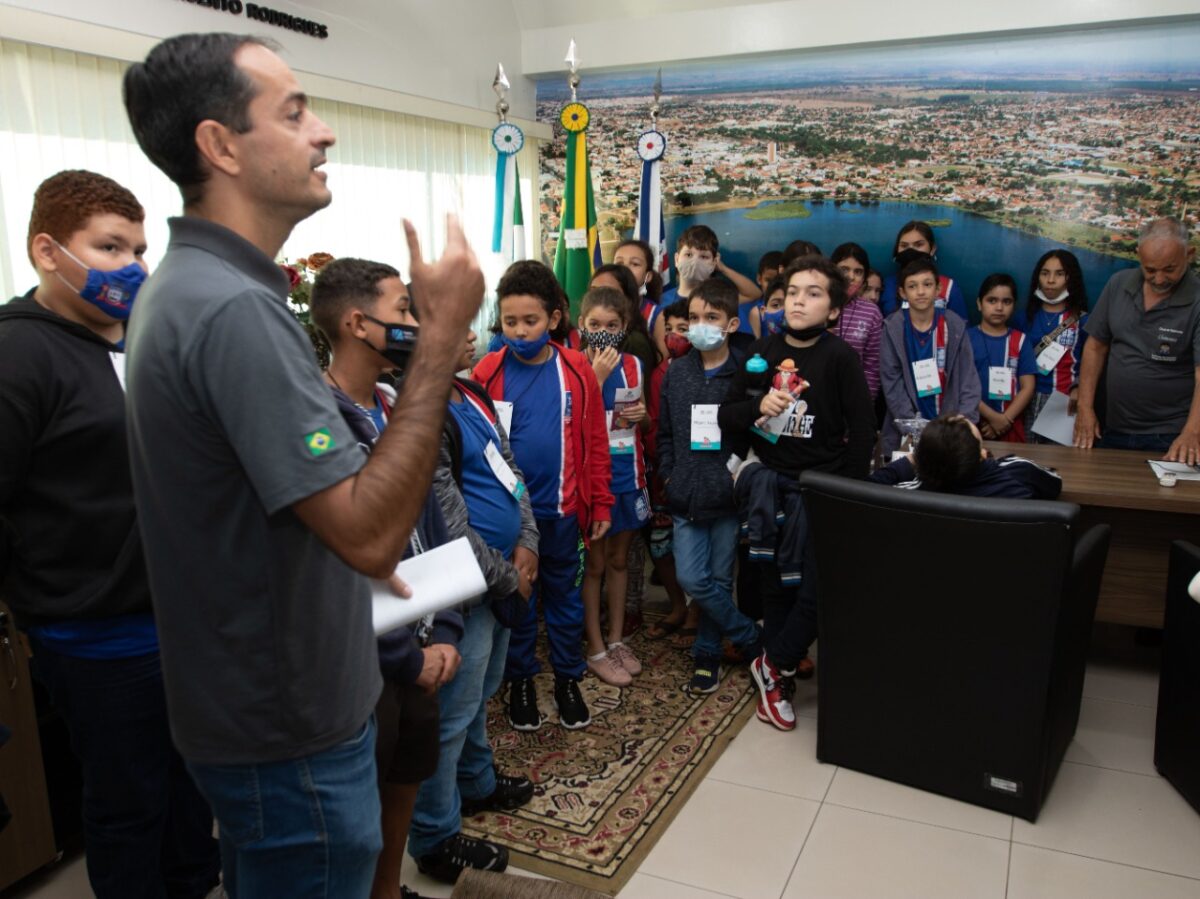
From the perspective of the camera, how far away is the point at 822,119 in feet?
19.1

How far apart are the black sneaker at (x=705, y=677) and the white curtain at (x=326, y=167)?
2169mm

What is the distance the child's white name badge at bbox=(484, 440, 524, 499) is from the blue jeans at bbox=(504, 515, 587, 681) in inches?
21.8

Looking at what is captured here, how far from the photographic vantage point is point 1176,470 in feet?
10.5

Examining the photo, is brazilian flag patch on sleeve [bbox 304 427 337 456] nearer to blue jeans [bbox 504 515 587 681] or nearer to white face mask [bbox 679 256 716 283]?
blue jeans [bbox 504 515 587 681]

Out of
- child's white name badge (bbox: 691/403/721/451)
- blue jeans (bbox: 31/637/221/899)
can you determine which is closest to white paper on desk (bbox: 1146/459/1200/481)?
child's white name badge (bbox: 691/403/721/451)

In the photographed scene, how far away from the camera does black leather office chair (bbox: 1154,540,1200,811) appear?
2.45m

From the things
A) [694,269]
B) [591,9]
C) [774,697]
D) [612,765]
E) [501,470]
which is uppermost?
[591,9]

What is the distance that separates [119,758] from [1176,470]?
3366 millimetres

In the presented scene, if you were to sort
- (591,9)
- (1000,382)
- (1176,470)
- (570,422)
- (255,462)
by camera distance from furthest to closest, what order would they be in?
(591,9), (1000,382), (1176,470), (570,422), (255,462)

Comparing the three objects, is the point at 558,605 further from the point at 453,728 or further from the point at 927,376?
the point at 927,376

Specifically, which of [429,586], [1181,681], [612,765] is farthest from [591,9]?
[429,586]

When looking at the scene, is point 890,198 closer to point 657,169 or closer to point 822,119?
point 822,119

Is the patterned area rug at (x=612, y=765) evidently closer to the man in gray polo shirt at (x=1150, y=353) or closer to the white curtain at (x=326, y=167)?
the white curtain at (x=326, y=167)

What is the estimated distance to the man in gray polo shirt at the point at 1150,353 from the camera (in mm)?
3646
